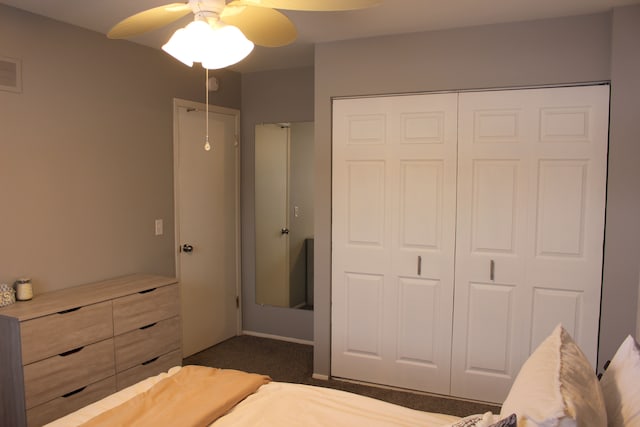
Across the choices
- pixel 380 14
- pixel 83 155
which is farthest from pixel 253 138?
pixel 380 14

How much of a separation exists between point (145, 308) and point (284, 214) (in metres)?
1.60

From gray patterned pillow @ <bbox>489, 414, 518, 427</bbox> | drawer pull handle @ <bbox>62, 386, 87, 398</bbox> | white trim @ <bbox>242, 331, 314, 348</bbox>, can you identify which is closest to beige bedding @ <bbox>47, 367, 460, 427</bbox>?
gray patterned pillow @ <bbox>489, 414, 518, 427</bbox>

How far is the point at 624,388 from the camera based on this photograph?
1.48m

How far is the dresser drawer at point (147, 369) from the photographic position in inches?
117

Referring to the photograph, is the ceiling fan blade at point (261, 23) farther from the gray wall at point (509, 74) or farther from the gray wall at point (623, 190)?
the gray wall at point (623, 190)

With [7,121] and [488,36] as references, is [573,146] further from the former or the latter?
[7,121]

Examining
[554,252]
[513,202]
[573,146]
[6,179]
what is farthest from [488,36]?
[6,179]

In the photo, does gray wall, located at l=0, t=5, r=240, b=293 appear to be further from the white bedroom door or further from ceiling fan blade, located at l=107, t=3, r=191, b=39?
ceiling fan blade, located at l=107, t=3, r=191, b=39

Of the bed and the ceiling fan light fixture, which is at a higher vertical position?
the ceiling fan light fixture

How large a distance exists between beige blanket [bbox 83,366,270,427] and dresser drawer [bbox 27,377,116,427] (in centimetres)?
87

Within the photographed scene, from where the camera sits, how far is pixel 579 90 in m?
2.95

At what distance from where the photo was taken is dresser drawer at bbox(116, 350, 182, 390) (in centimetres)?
298

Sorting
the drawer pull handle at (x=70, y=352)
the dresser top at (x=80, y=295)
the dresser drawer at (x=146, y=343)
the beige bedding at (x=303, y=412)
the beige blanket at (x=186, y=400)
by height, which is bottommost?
the dresser drawer at (x=146, y=343)

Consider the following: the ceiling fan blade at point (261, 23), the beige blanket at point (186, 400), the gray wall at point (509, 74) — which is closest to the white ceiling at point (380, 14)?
the gray wall at point (509, 74)
